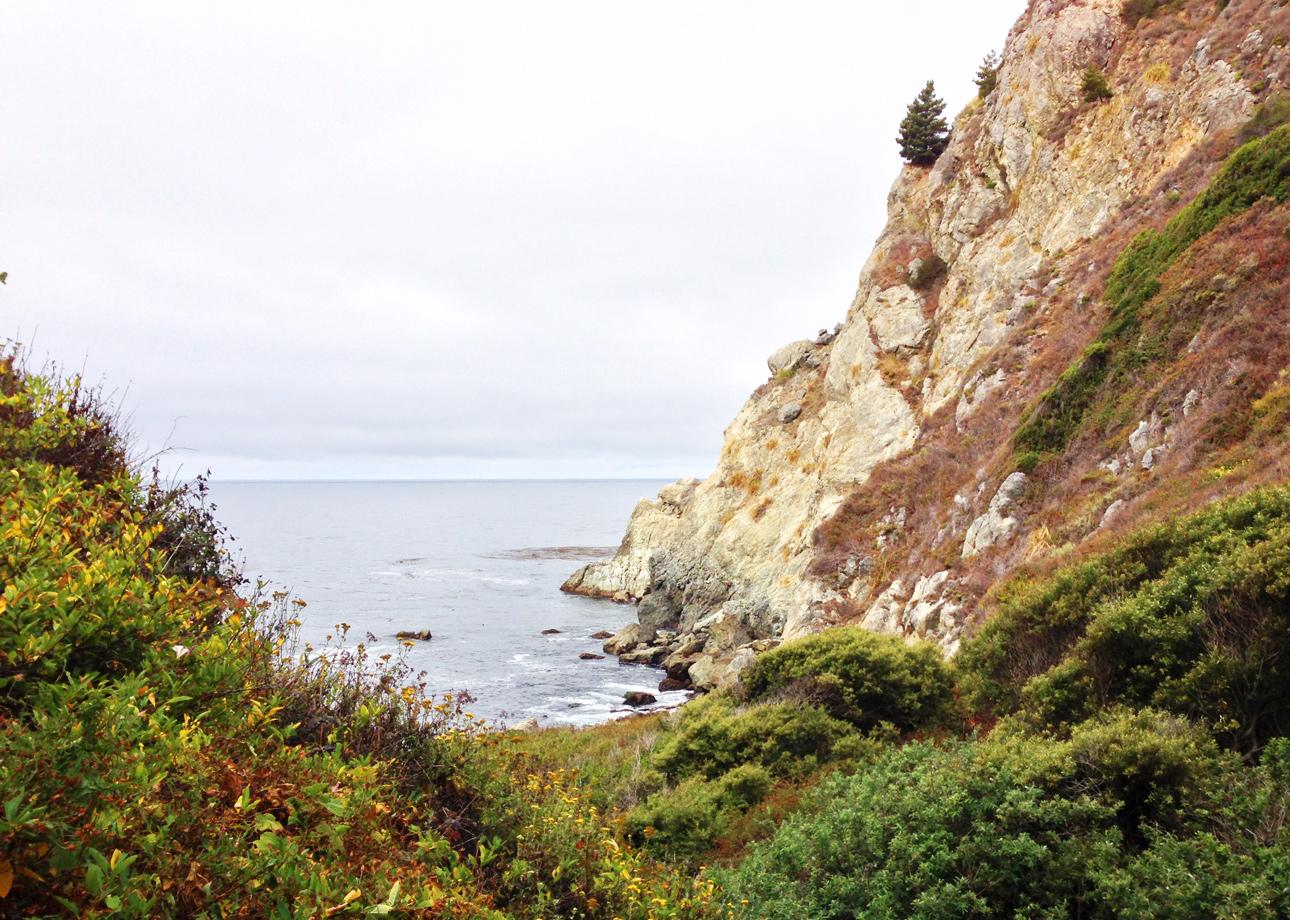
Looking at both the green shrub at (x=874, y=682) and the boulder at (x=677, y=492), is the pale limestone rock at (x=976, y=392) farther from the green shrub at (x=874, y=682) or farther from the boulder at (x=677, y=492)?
the boulder at (x=677, y=492)

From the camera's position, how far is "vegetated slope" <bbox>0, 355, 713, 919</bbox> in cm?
266

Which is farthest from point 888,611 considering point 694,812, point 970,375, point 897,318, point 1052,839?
point 897,318

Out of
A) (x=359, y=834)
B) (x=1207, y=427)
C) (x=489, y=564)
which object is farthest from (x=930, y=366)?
(x=489, y=564)

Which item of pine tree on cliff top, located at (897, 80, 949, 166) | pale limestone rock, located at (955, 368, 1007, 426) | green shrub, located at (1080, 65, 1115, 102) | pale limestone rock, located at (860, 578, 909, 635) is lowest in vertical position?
pale limestone rock, located at (860, 578, 909, 635)

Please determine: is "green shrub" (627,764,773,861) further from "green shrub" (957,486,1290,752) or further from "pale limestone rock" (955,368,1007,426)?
"pale limestone rock" (955,368,1007,426)

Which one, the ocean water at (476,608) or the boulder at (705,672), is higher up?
the boulder at (705,672)

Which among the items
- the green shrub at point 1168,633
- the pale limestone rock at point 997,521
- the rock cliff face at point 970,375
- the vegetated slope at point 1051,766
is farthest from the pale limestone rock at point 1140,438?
the green shrub at point 1168,633

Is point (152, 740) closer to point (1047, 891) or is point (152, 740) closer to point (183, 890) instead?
point (183, 890)

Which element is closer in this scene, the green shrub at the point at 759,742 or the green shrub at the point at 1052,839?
the green shrub at the point at 1052,839

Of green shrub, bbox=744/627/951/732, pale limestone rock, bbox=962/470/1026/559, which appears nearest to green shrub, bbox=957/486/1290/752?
green shrub, bbox=744/627/951/732

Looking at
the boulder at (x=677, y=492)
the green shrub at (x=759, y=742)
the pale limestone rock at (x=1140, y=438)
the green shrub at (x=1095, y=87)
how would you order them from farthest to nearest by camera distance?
the boulder at (x=677, y=492) < the green shrub at (x=1095, y=87) < the pale limestone rock at (x=1140, y=438) < the green shrub at (x=759, y=742)

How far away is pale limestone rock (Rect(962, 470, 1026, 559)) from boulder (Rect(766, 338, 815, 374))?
31.5m

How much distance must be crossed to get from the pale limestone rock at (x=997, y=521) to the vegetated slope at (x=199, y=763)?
14.1 m

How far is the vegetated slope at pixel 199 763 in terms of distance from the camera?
105 inches
